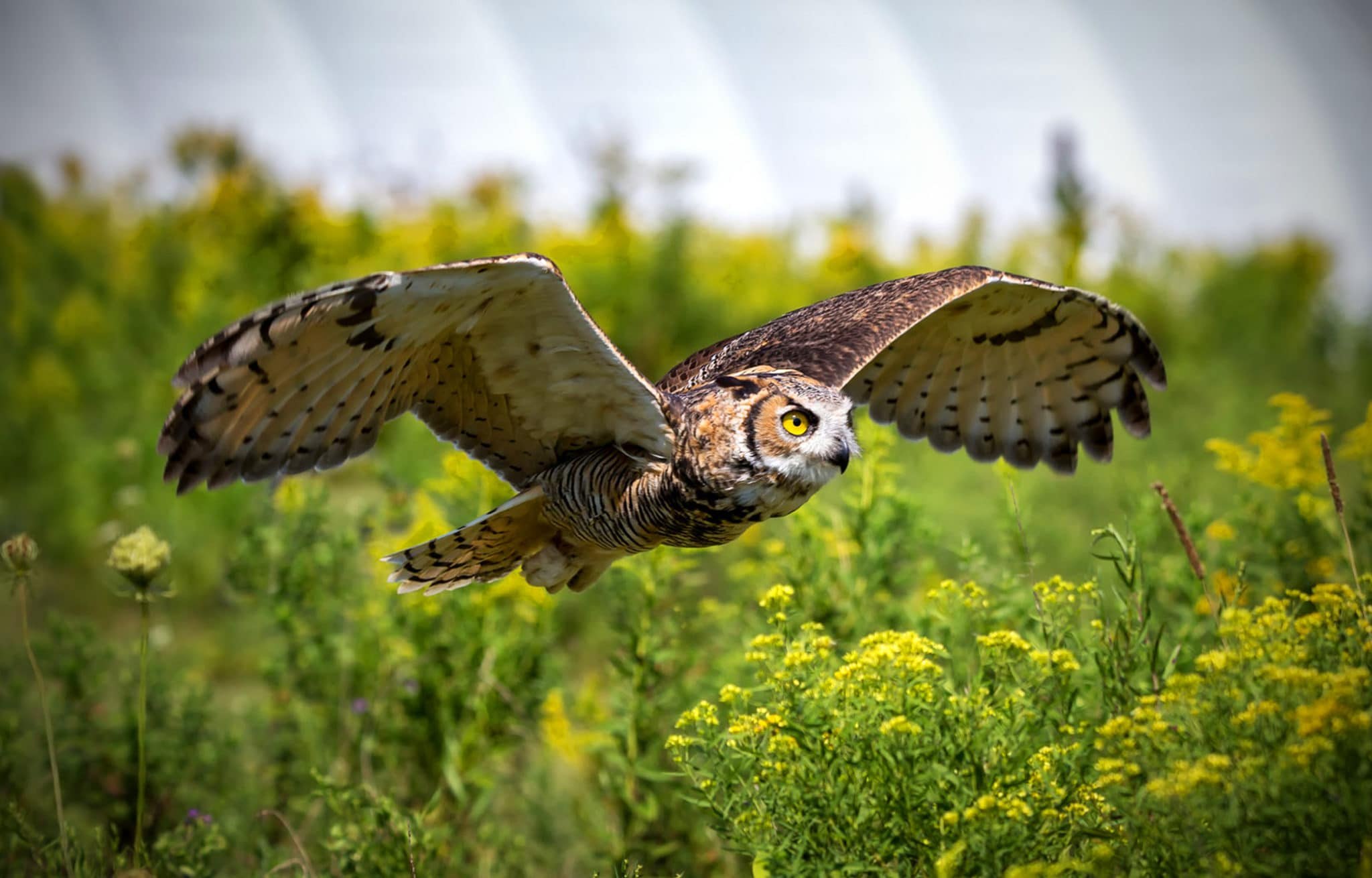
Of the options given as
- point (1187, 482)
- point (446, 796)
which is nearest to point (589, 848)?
point (446, 796)

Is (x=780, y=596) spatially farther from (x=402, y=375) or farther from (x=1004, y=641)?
(x=402, y=375)

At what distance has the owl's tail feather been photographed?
3.87m

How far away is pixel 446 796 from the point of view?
4.63m

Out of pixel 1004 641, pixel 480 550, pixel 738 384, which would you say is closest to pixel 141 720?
pixel 480 550

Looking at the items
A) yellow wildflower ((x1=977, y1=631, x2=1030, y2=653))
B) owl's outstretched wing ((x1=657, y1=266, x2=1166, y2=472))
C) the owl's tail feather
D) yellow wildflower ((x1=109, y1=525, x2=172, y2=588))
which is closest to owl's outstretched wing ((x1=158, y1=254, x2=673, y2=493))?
yellow wildflower ((x1=109, y1=525, x2=172, y2=588))

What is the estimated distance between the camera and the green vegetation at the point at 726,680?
268 centimetres

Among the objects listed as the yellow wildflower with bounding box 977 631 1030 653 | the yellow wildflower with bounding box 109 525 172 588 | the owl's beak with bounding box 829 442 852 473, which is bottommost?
the yellow wildflower with bounding box 977 631 1030 653

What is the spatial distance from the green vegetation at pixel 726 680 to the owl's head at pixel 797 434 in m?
0.44

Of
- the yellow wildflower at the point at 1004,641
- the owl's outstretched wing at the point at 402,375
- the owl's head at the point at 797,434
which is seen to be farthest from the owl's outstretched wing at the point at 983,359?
the yellow wildflower at the point at 1004,641

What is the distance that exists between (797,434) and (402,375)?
1.34 m

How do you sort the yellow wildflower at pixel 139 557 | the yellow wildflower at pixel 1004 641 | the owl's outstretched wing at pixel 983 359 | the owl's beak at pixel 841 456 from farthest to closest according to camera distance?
the owl's outstretched wing at pixel 983 359 → the owl's beak at pixel 841 456 → the yellow wildflower at pixel 139 557 → the yellow wildflower at pixel 1004 641

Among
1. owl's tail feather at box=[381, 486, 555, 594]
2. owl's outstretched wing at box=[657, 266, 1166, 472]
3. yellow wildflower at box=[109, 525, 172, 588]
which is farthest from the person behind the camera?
owl's outstretched wing at box=[657, 266, 1166, 472]

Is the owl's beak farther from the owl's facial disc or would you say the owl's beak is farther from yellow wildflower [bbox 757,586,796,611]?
yellow wildflower [bbox 757,586,796,611]

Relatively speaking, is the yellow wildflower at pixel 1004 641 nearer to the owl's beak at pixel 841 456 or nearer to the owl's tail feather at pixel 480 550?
the owl's beak at pixel 841 456
